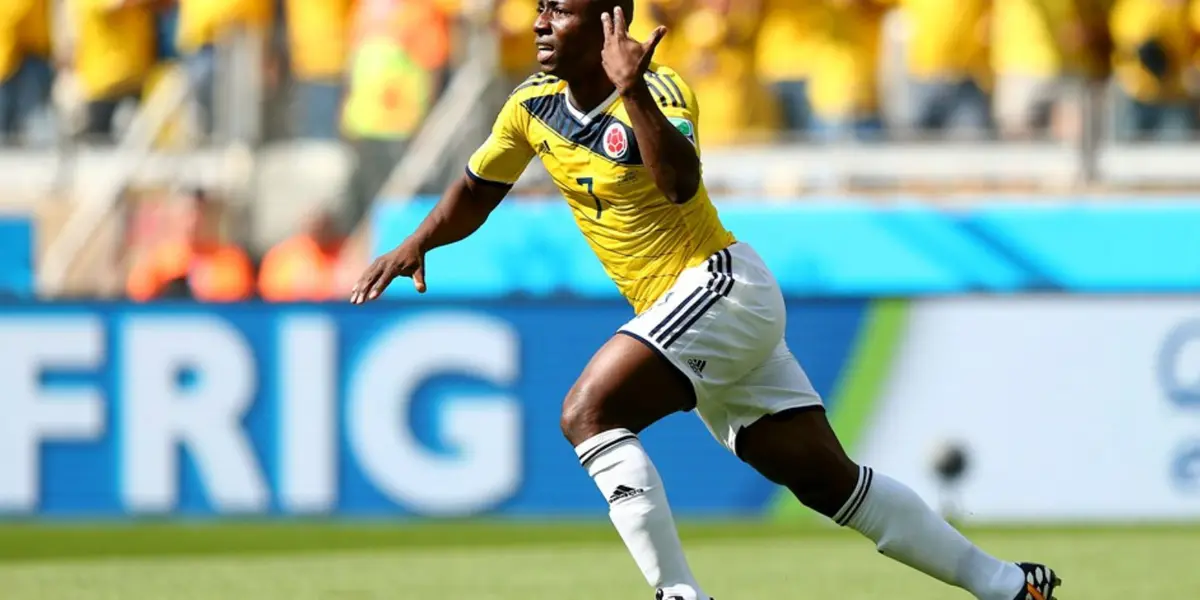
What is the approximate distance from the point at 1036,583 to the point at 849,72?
7.43 m

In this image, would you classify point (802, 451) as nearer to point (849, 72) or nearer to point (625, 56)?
point (625, 56)

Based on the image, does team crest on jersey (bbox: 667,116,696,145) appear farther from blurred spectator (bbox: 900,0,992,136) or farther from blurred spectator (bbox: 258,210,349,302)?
blurred spectator (bbox: 900,0,992,136)

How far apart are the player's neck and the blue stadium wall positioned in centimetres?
552

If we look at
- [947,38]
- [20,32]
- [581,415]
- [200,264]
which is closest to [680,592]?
[581,415]

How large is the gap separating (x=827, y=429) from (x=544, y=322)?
559cm

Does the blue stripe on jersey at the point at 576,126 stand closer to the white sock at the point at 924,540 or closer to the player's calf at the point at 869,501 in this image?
the player's calf at the point at 869,501

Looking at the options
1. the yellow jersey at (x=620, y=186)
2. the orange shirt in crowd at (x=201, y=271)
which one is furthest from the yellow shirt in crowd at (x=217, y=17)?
the yellow jersey at (x=620, y=186)

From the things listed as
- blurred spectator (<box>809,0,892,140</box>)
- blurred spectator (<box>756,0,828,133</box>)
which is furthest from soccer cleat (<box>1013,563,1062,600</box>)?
blurred spectator (<box>756,0,828,133</box>)

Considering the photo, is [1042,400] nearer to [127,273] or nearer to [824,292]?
[824,292]

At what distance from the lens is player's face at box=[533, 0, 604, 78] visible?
6051 millimetres

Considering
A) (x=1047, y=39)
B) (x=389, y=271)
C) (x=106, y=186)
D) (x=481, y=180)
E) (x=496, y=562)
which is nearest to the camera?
(x=389, y=271)

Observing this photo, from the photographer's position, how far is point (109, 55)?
572 inches

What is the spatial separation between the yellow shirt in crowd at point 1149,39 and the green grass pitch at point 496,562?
3.50m

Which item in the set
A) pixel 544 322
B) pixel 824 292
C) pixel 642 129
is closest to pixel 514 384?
pixel 544 322
